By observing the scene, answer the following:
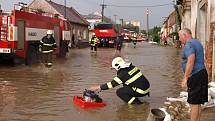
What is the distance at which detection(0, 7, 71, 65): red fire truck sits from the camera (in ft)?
63.1

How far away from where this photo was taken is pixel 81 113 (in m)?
9.37

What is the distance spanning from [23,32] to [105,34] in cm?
3059

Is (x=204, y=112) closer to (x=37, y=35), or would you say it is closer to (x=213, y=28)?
(x=213, y=28)

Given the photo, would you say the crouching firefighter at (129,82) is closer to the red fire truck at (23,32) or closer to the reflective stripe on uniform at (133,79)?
the reflective stripe on uniform at (133,79)

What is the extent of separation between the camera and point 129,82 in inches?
394

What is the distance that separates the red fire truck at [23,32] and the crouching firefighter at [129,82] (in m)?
10.00

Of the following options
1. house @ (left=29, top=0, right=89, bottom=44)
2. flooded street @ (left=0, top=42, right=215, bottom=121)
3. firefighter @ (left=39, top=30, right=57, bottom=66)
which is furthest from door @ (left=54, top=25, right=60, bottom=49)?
house @ (left=29, top=0, right=89, bottom=44)

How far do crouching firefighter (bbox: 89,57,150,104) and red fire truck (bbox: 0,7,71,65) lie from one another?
394 inches

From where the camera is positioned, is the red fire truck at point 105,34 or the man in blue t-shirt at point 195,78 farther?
the red fire truck at point 105,34

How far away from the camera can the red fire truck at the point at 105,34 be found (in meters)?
50.5

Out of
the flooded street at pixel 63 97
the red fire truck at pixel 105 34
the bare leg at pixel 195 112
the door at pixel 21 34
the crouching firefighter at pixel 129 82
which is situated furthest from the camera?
the red fire truck at pixel 105 34

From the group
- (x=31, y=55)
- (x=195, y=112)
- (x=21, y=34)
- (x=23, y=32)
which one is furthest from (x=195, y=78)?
(x=31, y=55)

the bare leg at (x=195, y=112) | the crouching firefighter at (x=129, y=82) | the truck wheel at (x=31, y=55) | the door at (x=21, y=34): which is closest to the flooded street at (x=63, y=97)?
the crouching firefighter at (x=129, y=82)

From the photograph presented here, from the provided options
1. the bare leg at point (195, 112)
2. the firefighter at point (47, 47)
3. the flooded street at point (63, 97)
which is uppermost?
the firefighter at point (47, 47)
